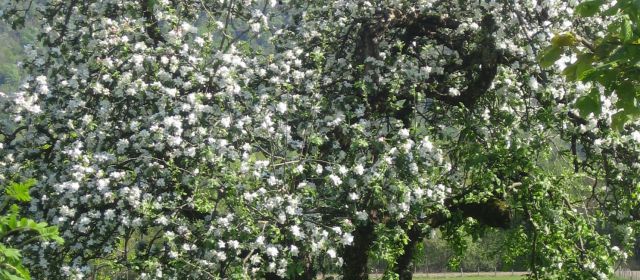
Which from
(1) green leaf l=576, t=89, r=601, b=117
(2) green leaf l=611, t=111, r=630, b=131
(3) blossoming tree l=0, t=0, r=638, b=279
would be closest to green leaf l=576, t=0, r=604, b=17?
(1) green leaf l=576, t=89, r=601, b=117

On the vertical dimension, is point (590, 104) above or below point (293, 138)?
below

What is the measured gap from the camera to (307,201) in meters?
7.31

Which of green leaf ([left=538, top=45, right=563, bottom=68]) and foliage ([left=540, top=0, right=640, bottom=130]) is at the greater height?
green leaf ([left=538, top=45, right=563, bottom=68])

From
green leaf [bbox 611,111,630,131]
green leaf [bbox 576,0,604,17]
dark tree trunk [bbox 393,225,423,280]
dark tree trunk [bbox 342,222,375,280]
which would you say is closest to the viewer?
green leaf [bbox 576,0,604,17]

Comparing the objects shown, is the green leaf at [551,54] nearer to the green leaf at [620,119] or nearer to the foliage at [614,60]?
the foliage at [614,60]

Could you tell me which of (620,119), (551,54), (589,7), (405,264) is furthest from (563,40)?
(405,264)

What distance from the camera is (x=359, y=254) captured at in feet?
27.7

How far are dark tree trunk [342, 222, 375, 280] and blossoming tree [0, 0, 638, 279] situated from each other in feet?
0.09

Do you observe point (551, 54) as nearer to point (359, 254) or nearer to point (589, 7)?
point (589, 7)

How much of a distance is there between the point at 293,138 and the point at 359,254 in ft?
4.89

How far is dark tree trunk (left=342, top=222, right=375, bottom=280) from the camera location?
8.06 m

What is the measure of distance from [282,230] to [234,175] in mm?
693

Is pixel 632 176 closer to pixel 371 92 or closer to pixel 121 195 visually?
pixel 371 92

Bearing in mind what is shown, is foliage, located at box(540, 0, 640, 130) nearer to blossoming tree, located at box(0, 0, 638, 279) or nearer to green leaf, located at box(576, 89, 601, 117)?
green leaf, located at box(576, 89, 601, 117)
